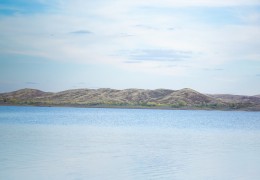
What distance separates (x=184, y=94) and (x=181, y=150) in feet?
489

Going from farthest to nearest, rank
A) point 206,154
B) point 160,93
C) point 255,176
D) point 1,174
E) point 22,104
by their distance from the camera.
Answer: point 160,93 → point 22,104 → point 206,154 → point 255,176 → point 1,174

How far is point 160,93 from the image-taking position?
187 metres

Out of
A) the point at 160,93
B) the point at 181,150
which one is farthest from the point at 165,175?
the point at 160,93

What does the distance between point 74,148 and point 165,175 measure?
933 cm

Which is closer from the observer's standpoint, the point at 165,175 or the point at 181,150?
the point at 165,175

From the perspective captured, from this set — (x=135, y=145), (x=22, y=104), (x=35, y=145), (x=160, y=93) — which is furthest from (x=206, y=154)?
(x=160, y=93)

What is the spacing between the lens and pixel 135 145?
89.0ft

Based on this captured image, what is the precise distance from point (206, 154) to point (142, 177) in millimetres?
8226

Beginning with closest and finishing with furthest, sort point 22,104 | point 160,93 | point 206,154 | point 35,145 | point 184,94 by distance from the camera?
1. point 206,154
2. point 35,145
3. point 22,104
4. point 184,94
5. point 160,93

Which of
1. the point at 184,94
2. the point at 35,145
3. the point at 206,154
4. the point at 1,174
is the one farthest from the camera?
the point at 184,94

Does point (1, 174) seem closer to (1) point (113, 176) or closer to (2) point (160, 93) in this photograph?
(1) point (113, 176)

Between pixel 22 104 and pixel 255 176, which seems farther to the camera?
pixel 22 104

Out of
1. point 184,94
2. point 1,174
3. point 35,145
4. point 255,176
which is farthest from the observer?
point 184,94

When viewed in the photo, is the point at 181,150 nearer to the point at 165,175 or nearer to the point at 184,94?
the point at 165,175
